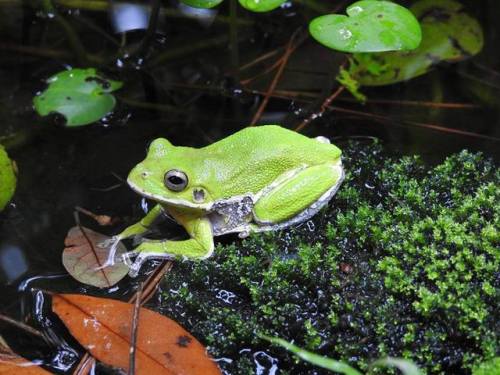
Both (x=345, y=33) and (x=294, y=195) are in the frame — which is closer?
(x=294, y=195)

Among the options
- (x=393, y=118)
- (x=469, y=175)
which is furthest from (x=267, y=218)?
(x=393, y=118)

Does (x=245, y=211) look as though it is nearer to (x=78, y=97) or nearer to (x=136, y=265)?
(x=136, y=265)

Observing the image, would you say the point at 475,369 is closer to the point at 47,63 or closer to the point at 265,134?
the point at 265,134

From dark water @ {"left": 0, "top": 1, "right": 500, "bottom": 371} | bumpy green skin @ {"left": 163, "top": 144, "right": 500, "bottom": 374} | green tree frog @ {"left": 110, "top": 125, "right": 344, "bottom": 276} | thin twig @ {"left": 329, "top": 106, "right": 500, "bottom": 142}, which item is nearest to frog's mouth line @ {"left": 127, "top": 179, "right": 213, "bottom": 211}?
green tree frog @ {"left": 110, "top": 125, "right": 344, "bottom": 276}

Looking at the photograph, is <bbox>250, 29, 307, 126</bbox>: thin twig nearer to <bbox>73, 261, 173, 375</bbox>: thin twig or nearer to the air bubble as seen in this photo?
the air bubble

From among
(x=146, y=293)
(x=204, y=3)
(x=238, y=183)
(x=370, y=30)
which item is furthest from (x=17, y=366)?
(x=370, y=30)

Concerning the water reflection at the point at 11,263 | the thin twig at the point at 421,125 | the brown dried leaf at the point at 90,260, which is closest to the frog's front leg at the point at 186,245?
the brown dried leaf at the point at 90,260

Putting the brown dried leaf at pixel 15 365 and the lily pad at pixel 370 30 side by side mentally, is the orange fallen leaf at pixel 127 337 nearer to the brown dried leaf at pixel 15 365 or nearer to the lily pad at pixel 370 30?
the brown dried leaf at pixel 15 365
